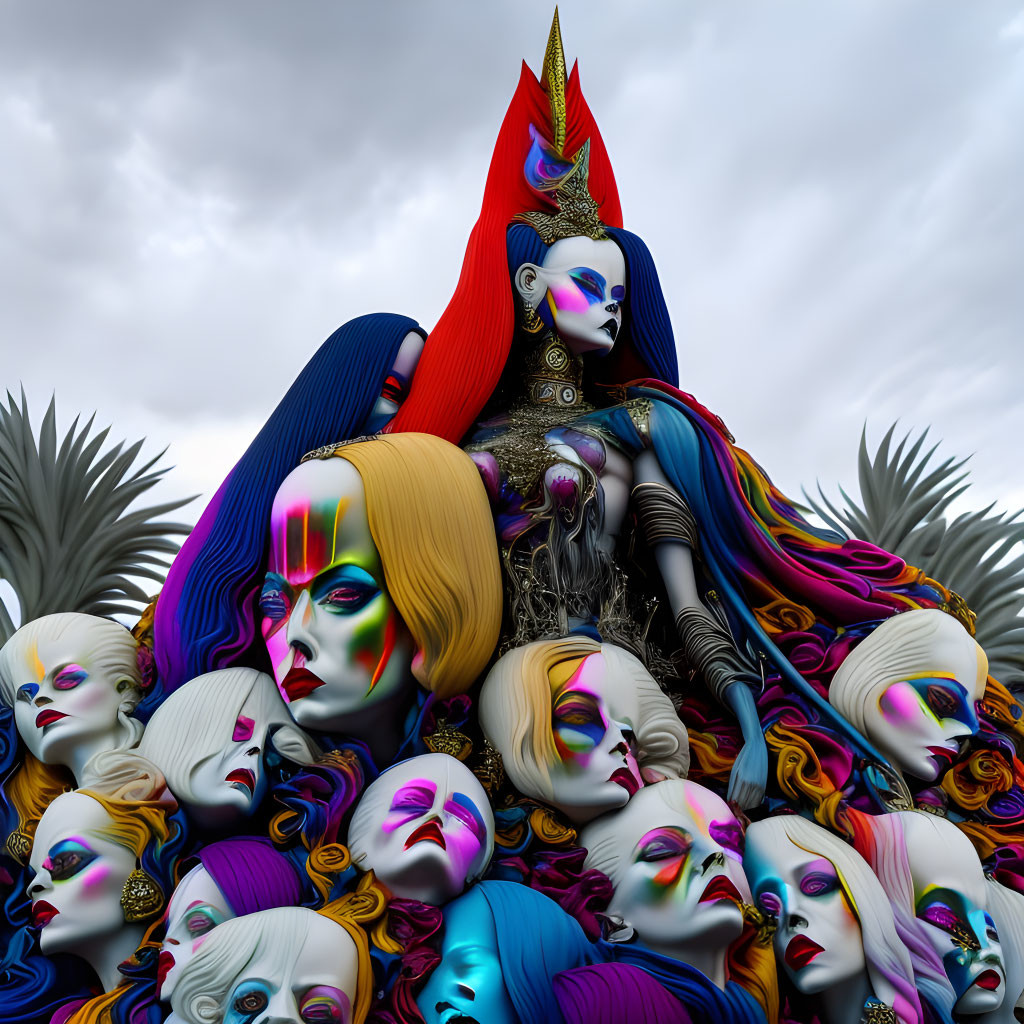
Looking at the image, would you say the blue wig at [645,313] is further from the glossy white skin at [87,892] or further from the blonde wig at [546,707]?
the glossy white skin at [87,892]

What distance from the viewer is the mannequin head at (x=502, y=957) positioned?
2574mm

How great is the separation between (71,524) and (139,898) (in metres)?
1.89

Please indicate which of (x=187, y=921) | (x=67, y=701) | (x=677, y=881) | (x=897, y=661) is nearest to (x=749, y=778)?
(x=677, y=881)

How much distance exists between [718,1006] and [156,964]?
1.33 metres

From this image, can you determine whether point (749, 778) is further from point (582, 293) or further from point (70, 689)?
point (70, 689)

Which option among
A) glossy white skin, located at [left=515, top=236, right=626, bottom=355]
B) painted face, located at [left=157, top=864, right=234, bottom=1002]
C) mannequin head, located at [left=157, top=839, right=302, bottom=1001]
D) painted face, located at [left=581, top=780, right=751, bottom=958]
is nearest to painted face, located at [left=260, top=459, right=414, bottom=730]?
mannequin head, located at [left=157, top=839, right=302, bottom=1001]

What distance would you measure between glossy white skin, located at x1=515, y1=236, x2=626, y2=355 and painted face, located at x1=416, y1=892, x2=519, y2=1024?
6.29 feet

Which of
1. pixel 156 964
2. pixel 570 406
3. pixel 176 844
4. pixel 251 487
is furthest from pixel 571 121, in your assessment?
pixel 156 964

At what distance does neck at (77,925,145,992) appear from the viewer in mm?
2885

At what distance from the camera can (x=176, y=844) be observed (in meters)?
2.99

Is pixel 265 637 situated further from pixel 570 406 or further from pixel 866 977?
pixel 866 977

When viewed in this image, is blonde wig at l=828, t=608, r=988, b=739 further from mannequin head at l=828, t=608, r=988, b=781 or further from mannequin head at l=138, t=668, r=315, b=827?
mannequin head at l=138, t=668, r=315, b=827

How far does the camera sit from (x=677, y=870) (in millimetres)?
2832

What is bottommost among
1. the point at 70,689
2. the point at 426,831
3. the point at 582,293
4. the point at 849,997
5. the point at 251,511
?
the point at 849,997
